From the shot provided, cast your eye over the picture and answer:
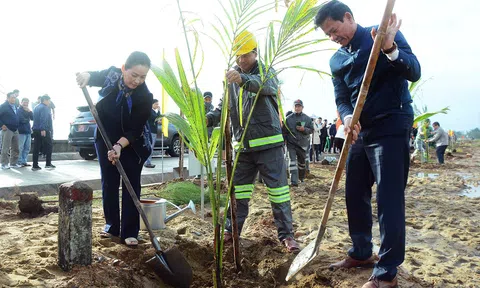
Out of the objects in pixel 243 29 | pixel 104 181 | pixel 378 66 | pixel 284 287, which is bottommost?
pixel 284 287

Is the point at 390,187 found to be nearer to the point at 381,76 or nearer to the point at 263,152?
the point at 381,76

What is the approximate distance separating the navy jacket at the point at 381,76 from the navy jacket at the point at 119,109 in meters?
1.65

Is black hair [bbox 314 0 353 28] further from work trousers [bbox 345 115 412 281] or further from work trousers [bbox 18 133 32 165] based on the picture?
work trousers [bbox 18 133 32 165]

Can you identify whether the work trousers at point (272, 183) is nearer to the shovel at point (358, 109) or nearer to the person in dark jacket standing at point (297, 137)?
the shovel at point (358, 109)

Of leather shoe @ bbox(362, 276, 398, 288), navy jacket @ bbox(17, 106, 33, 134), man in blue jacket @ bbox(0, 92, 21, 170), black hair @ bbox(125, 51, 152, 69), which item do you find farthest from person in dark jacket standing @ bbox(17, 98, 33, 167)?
leather shoe @ bbox(362, 276, 398, 288)

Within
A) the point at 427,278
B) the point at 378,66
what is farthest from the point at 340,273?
the point at 378,66

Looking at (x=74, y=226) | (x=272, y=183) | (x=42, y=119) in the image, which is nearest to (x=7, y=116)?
(x=42, y=119)

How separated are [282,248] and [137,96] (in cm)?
181

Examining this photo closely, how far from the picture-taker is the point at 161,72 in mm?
2350

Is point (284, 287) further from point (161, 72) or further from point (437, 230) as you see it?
point (437, 230)

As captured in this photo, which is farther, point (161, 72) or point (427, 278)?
point (427, 278)

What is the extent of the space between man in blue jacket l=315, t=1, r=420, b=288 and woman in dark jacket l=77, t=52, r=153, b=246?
5.22 ft

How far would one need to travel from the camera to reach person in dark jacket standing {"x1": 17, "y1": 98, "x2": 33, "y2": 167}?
945 centimetres

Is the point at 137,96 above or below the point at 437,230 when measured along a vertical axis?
Answer: above
